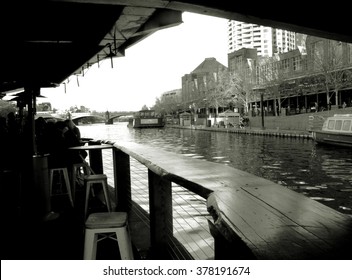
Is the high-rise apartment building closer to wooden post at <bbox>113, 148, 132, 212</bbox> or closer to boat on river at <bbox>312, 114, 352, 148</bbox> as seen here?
boat on river at <bbox>312, 114, 352, 148</bbox>

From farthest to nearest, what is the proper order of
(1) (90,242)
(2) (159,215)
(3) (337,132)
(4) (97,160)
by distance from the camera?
(3) (337,132) < (4) (97,160) < (2) (159,215) < (1) (90,242)

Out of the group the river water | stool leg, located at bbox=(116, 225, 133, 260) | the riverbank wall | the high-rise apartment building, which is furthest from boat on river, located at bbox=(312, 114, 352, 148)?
the high-rise apartment building

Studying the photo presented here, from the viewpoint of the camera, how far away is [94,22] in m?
5.16

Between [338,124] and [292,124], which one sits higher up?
[338,124]

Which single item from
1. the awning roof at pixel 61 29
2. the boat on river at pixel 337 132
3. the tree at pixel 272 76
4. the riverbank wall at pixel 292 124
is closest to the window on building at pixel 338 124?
the boat on river at pixel 337 132

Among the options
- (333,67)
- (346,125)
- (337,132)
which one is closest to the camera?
(346,125)

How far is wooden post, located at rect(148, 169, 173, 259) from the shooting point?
354 centimetres

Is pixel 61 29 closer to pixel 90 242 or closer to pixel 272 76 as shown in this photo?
pixel 90 242

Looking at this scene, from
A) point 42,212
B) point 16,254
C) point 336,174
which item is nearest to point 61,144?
point 42,212

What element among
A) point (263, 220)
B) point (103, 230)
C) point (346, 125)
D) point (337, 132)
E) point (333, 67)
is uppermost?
point (333, 67)

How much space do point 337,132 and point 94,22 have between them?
2353 cm

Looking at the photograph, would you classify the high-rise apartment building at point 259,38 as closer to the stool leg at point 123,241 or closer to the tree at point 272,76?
the tree at point 272,76

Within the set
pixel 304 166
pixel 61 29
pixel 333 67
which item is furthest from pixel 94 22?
pixel 333 67

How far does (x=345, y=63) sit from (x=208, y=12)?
125 feet
